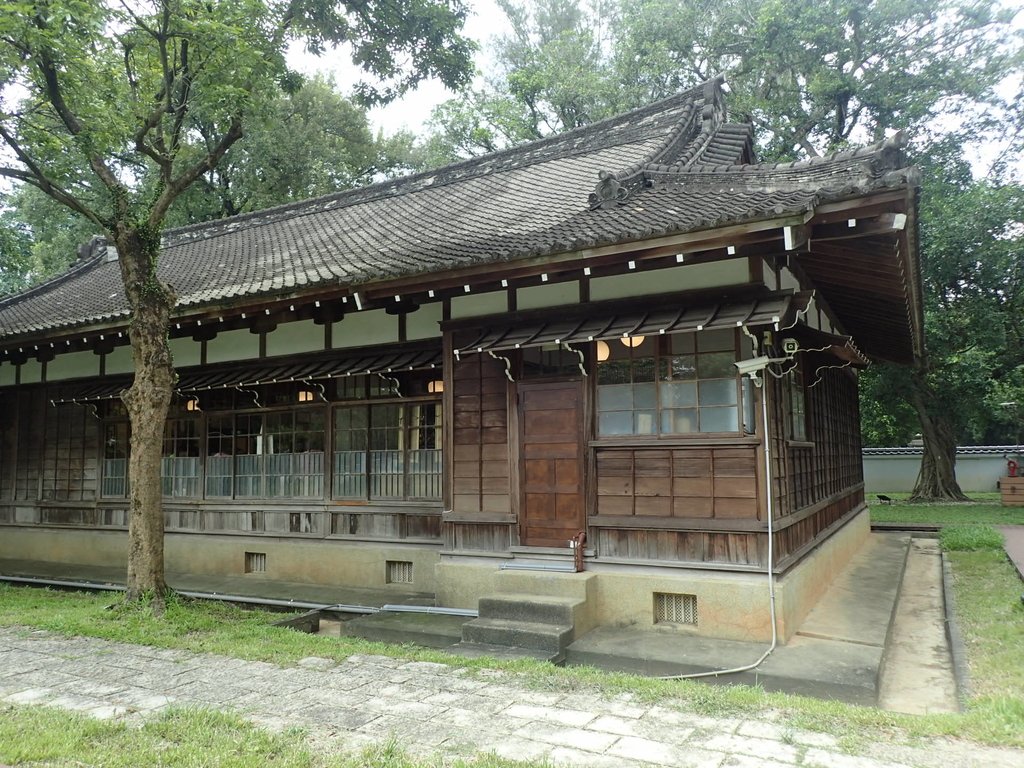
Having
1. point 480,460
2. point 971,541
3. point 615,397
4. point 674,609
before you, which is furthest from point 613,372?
point 971,541

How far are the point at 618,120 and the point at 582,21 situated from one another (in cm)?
2179

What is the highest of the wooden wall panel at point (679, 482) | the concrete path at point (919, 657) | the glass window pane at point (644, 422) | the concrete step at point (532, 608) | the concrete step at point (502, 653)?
the glass window pane at point (644, 422)

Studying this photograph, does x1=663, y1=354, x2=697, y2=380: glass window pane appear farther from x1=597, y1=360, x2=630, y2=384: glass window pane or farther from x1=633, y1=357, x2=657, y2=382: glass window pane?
x1=597, y1=360, x2=630, y2=384: glass window pane

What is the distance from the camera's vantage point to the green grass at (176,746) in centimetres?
385

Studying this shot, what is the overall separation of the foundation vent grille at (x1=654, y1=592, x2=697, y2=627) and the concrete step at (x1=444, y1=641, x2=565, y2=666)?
1248 mm

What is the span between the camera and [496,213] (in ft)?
31.7

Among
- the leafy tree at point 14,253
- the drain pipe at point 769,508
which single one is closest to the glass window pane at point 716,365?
the drain pipe at point 769,508

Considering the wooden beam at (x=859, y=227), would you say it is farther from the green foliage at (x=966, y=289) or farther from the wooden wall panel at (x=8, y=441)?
the green foliage at (x=966, y=289)

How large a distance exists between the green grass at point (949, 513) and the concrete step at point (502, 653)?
14376 mm

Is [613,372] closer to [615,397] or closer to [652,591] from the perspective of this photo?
[615,397]

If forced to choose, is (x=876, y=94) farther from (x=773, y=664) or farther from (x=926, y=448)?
(x=773, y=664)

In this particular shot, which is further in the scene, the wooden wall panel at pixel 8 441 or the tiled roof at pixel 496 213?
the wooden wall panel at pixel 8 441

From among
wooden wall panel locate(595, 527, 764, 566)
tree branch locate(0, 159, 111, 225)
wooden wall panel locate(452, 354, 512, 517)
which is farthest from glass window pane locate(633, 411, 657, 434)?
tree branch locate(0, 159, 111, 225)

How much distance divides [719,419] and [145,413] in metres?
5.90
